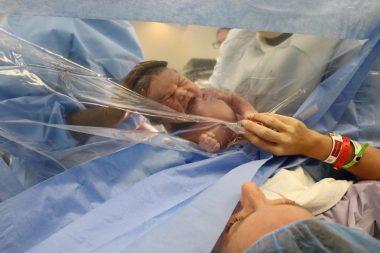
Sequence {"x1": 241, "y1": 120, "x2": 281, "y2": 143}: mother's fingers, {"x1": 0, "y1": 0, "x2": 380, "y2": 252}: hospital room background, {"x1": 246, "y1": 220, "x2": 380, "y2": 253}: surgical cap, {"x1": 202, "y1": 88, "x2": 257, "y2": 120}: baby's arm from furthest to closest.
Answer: {"x1": 202, "y1": 88, "x2": 257, "y2": 120}: baby's arm
{"x1": 241, "y1": 120, "x2": 281, "y2": 143}: mother's fingers
{"x1": 0, "y1": 0, "x2": 380, "y2": 252}: hospital room background
{"x1": 246, "y1": 220, "x2": 380, "y2": 253}: surgical cap

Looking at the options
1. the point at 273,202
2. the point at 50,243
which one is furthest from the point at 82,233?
the point at 273,202

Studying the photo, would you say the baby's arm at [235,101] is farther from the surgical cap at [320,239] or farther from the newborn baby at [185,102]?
the surgical cap at [320,239]

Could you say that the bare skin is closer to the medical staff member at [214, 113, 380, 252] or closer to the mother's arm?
the medical staff member at [214, 113, 380, 252]

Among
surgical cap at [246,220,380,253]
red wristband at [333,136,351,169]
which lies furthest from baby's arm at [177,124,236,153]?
surgical cap at [246,220,380,253]

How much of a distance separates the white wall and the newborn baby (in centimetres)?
6

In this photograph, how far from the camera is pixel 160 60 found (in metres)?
0.86

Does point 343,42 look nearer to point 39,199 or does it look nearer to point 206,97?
point 206,97

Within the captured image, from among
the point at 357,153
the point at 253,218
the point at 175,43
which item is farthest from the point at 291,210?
the point at 175,43

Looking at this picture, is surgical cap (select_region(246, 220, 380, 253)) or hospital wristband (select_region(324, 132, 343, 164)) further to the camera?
hospital wristband (select_region(324, 132, 343, 164))

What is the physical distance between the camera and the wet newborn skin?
81 centimetres

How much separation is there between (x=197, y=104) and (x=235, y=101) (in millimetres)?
100

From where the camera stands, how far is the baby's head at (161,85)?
2.62 ft

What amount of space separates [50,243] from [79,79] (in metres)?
0.32

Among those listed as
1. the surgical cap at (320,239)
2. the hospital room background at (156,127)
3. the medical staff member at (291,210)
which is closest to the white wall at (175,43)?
the hospital room background at (156,127)
